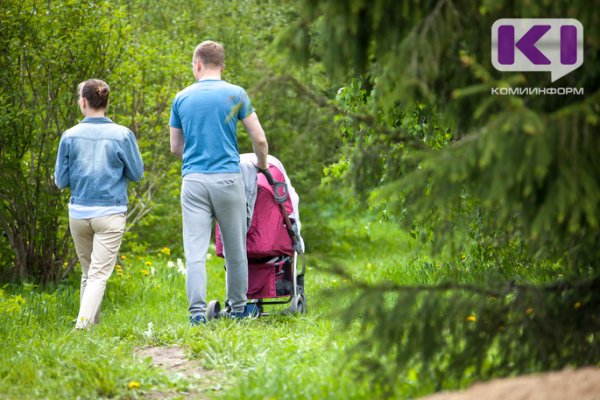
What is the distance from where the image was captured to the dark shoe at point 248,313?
680 centimetres

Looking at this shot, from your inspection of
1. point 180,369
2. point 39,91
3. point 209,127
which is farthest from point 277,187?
point 39,91

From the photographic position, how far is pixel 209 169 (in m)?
6.52

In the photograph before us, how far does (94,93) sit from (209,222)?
4.38 ft

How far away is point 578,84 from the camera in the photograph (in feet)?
12.3

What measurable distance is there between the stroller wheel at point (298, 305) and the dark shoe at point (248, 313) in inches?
11.0

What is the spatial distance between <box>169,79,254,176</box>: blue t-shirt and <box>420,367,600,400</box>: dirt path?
326 cm

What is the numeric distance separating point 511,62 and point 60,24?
5.73 m

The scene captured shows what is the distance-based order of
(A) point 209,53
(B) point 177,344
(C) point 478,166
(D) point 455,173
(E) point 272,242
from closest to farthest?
(D) point 455,173 → (C) point 478,166 → (B) point 177,344 → (A) point 209,53 → (E) point 272,242

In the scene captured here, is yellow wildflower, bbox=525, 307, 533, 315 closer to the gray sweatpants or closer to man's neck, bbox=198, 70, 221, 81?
the gray sweatpants

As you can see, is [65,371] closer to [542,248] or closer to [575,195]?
[542,248]

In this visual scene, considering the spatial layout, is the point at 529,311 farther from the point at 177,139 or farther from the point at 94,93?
the point at 94,93

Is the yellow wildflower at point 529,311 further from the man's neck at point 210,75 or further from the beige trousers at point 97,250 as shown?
the beige trousers at point 97,250

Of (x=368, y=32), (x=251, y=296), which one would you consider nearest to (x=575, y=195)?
(x=368, y=32)

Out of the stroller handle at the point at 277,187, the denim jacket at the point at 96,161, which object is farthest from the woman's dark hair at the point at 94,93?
the stroller handle at the point at 277,187
